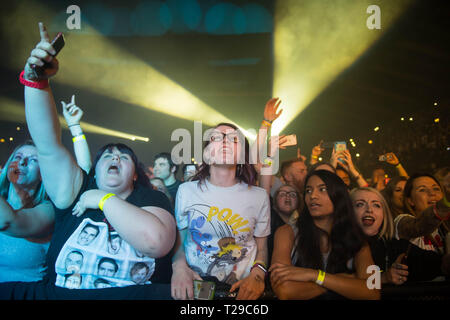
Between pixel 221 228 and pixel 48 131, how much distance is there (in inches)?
50.2

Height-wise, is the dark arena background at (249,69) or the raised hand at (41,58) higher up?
the dark arena background at (249,69)

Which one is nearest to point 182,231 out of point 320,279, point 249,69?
point 320,279

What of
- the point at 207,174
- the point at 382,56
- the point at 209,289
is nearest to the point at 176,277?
the point at 209,289

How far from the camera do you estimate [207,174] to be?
6.86 ft

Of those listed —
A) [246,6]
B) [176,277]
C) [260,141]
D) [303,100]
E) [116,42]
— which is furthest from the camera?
[116,42]

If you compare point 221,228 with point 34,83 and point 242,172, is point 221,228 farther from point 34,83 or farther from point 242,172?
point 34,83

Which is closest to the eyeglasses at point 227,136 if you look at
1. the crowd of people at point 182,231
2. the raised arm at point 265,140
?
the crowd of people at point 182,231

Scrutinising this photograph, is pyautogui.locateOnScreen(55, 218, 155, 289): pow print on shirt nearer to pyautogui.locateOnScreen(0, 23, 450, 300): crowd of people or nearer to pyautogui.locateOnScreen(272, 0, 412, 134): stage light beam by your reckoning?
pyautogui.locateOnScreen(0, 23, 450, 300): crowd of people

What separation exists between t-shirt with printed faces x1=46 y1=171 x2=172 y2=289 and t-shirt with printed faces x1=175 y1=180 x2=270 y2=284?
8.2 inches

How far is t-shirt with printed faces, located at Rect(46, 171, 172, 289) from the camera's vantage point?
1.62 metres

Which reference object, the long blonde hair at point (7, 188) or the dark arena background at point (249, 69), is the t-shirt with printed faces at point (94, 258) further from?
the dark arena background at point (249, 69)

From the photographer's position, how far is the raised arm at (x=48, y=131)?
148 cm
